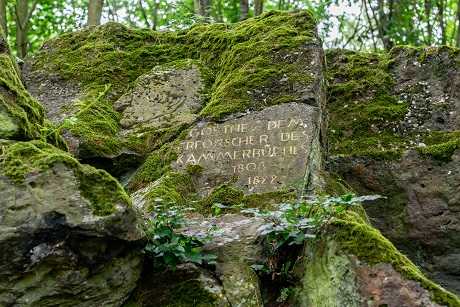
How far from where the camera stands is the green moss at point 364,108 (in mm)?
5910

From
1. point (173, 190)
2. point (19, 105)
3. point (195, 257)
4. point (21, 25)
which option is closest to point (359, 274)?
point (195, 257)

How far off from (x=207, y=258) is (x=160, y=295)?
0.35m

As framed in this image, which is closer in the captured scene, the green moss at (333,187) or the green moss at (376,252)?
the green moss at (376,252)

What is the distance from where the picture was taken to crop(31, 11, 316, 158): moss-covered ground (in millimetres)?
5699

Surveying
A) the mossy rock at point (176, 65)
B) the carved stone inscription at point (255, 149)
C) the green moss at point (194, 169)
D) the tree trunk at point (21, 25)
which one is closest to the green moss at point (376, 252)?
the carved stone inscription at point (255, 149)

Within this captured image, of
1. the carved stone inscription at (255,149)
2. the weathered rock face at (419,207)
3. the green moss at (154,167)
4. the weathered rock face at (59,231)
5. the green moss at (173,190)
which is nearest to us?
the weathered rock face at (59,231)

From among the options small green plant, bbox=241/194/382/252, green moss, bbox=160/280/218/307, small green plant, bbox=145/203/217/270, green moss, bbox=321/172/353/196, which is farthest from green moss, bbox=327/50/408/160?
green moss, bbox=160/280/218/307

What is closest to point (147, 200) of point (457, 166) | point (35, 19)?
point (457, 166)

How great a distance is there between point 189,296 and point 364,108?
3377 millimetres

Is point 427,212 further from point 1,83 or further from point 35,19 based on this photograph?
point 35,19

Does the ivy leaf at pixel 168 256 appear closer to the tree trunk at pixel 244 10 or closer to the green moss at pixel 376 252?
the green moss at pixel 376 252

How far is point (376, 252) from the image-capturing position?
340 cm

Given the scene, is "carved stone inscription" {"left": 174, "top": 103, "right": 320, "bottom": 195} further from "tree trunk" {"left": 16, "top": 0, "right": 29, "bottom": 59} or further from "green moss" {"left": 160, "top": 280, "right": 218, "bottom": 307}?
"tree trunk" {"left": 16, "top": 0, "right": 29, "bottom": 59}

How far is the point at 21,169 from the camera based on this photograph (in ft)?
10.8
